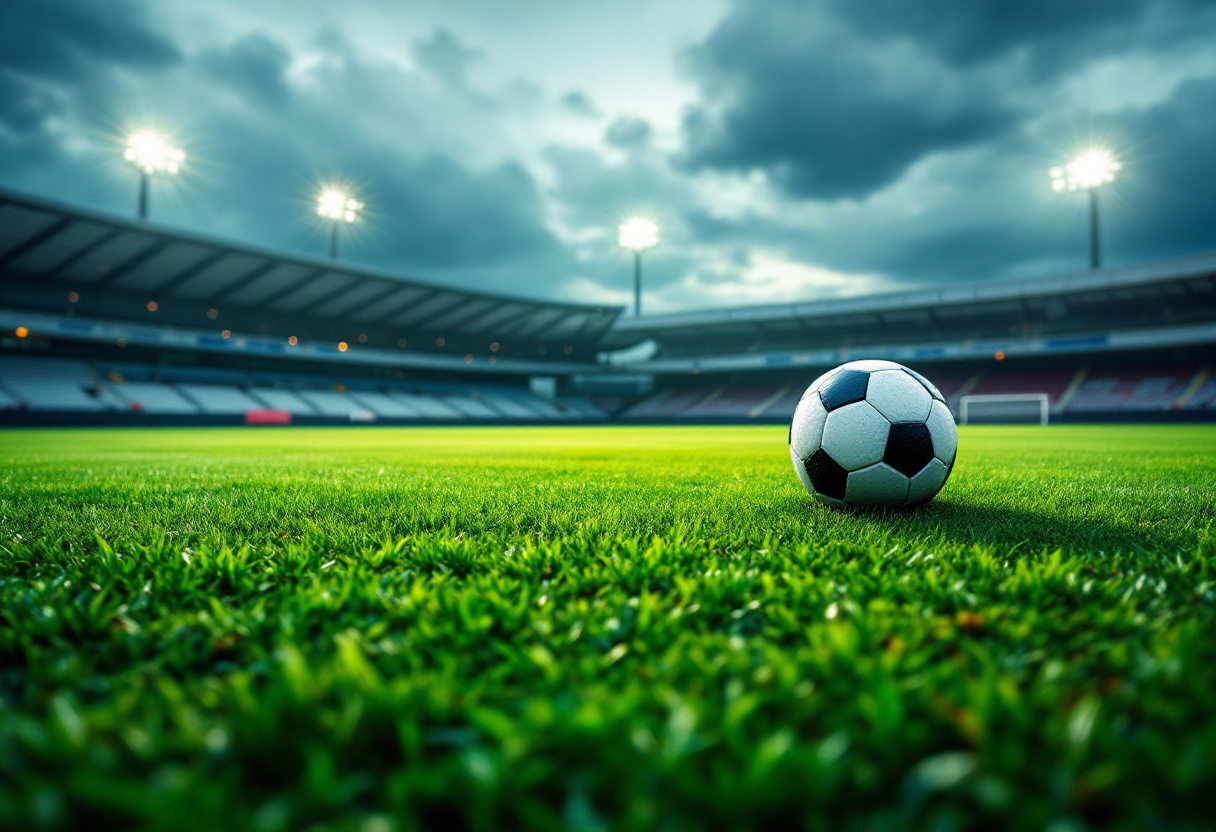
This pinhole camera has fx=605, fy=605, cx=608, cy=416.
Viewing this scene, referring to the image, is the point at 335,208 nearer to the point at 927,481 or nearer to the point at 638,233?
the point at 638,233

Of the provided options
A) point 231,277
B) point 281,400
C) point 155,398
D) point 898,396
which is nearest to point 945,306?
point 898,396

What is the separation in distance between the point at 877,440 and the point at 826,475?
1.09 feet

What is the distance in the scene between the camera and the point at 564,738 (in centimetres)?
94

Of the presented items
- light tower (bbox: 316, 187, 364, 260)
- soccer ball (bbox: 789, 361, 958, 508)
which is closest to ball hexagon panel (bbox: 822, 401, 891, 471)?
soccer ball (bbox: 789, 361, 958, 508)

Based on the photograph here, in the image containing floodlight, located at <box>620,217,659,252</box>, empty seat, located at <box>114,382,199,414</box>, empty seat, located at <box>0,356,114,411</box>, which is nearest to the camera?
empty seat, located at <box>0,356,114,411</box>

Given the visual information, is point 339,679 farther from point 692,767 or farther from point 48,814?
point 692,767

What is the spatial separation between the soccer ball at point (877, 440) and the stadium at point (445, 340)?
31.8 metres

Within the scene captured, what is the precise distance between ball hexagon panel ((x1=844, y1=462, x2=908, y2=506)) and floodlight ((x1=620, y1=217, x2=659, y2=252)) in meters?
47.0

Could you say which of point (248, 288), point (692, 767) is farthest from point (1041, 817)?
point (248, 288)

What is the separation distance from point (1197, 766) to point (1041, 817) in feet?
0.89

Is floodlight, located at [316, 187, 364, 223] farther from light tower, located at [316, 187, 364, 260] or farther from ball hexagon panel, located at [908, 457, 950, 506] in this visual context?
ball hexagon panel, located at [908, 457, 950, 506]

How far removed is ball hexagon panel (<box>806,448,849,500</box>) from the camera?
330 cm

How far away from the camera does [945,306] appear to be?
3672cm

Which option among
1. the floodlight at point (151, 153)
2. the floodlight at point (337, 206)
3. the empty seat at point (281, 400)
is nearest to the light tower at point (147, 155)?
the floodlight at point (151, 153)
